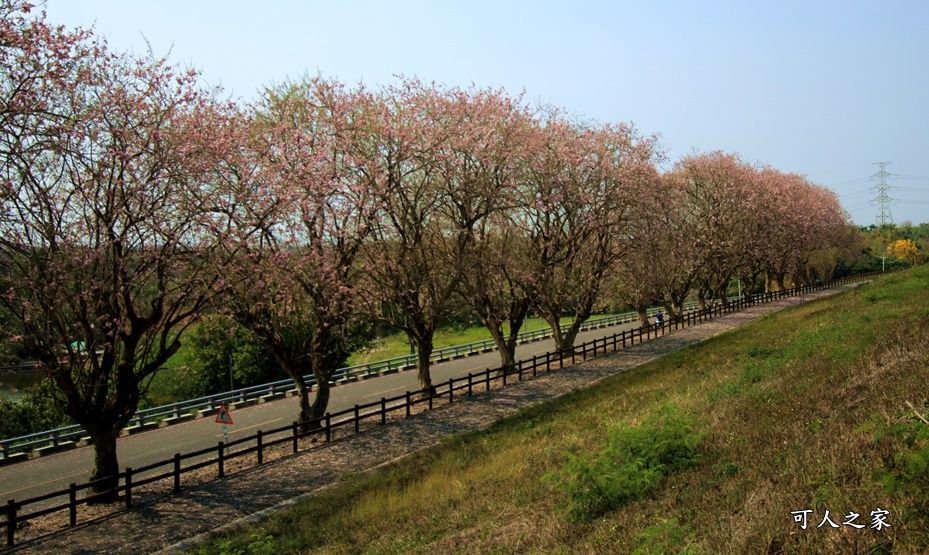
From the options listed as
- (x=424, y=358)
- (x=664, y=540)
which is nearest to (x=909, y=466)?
(x=664, y=540)

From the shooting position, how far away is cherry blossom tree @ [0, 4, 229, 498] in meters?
14.6

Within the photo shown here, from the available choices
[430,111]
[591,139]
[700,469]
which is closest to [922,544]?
[700,469]

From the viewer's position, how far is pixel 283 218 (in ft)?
67.4

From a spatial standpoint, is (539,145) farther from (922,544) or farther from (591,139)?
(922,544)

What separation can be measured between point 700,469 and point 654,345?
34211 mm

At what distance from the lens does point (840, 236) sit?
258 feet

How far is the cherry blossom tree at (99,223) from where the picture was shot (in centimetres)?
1457

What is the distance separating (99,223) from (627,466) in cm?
1298

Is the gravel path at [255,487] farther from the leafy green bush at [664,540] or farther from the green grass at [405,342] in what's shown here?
the green grass at [405,342]

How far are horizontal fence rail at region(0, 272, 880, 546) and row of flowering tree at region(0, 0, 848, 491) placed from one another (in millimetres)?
1180

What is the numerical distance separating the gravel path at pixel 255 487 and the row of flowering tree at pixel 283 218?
2.22 m

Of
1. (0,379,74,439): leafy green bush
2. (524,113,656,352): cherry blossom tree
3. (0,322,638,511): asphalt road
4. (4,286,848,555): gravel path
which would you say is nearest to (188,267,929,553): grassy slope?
(4,286,848,555): gravel path

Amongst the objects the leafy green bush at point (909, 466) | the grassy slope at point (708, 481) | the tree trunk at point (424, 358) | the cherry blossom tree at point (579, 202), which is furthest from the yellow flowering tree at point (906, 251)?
the leafy green bush at point (909, 466)

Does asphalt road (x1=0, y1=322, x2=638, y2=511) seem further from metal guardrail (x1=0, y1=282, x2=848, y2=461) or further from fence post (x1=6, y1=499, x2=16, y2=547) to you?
fence post (x1=6, y1=499, x2=16, y2=547)
